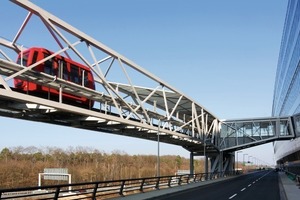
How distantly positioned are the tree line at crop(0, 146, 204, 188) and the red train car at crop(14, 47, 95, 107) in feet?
152

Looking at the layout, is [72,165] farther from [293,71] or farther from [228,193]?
[228,193]

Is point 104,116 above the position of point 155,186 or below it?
above

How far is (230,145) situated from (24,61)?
5233cm

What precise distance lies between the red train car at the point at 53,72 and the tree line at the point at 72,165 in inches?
1819

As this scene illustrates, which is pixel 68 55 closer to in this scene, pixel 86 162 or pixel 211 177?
pixel 211 177

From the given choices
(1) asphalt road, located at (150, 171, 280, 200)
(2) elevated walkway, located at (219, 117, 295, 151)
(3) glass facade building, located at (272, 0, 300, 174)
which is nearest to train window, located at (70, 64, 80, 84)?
(1) asphalt road, located at (150, 171, 280, 200)

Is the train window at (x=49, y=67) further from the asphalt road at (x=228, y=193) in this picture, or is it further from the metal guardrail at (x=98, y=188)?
the asphalt road at (x=228, y=193)

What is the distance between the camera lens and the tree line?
69925mm

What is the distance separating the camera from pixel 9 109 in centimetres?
1973

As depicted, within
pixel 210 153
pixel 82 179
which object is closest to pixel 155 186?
pixel 210 153

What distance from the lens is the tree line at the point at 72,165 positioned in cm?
6993

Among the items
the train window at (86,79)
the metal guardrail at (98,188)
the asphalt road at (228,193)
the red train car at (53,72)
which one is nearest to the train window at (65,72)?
the red train car at (53,72)

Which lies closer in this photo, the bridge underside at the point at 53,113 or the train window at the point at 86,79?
the bridge underside at the point at 53,113

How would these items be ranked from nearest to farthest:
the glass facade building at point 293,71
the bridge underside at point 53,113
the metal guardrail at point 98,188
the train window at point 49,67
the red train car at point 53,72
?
the metal guardrail at point 98,188 → the bridge underside at point 53,113 → the red train car at point 53,72 → the train window at point 49,67 → the glass facade building at point 293,71
